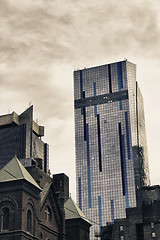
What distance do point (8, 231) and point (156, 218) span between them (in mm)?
57925

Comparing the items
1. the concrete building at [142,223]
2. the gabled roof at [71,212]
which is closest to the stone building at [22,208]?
the gabled roof at [71,212]

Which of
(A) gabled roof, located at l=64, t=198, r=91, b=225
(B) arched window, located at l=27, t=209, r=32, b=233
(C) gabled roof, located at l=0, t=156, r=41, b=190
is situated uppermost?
(C) gabled roof, located at l=0, t=156, r=41, b=190

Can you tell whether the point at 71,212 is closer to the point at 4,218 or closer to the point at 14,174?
the point at 14,174

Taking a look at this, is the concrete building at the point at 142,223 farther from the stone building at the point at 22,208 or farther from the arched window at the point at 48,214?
→ the arched window at the point at 48,214

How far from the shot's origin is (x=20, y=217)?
73188 mm

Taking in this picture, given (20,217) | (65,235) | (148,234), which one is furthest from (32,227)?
(148,234)

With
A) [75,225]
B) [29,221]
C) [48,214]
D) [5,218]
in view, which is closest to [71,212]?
[75,225]

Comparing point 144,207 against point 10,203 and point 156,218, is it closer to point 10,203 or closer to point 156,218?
point 156,218

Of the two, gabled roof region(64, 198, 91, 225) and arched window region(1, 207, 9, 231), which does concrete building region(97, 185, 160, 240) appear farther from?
arched window region(1, 207, 9, 231)

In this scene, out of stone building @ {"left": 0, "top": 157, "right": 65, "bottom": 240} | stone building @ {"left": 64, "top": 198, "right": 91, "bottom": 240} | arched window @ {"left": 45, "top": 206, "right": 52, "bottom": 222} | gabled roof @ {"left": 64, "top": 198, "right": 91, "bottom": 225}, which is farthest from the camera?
gabled roof @ {"left": 64, "top": 198, "right": 91, "bottom": 225}

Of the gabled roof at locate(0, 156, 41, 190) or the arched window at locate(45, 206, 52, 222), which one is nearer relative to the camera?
the gabled roof at locate(0, 156, 41, 190)

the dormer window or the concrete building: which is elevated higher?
the concrete building

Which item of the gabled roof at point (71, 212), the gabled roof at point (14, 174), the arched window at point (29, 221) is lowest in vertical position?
the arched window at point (29, 221)

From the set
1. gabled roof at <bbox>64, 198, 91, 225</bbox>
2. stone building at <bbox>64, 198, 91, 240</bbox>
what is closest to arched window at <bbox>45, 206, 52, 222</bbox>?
stone building at <bbox>64, 198, 91, 240</bbox>
